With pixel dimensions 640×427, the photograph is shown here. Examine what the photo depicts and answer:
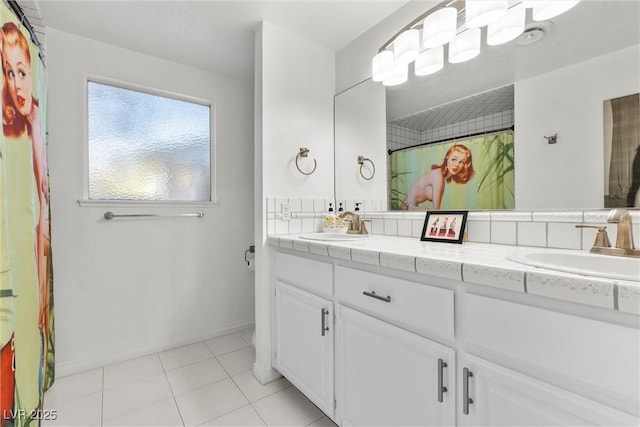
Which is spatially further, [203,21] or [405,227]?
[203,21]

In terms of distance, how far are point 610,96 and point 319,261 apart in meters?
1.27

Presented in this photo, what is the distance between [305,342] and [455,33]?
168 cm

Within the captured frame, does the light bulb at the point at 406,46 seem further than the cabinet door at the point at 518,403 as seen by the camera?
Yes

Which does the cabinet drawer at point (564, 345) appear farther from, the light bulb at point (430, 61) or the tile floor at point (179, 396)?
the light bulb at point (430, 61)

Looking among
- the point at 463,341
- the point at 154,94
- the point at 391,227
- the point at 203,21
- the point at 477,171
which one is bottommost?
the point at 463,341

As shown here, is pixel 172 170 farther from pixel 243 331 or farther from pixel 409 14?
pixel 409 14

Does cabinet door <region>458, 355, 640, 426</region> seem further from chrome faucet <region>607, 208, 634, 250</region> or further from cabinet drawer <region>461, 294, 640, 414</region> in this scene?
chrome faucet <region>607, 208, 634, 250</region>

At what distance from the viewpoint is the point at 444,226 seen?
56.7 inches

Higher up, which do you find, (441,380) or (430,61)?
(430,61)

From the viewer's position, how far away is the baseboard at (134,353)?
1902 millimetres

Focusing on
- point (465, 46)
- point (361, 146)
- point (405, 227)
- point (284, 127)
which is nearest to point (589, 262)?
point (405, 227)

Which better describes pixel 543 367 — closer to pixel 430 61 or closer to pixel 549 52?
pixel 549 52

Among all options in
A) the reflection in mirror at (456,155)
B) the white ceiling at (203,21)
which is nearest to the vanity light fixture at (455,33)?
the reflection in mirror at (456,155)

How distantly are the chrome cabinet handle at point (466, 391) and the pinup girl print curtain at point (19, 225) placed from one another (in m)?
1.39
